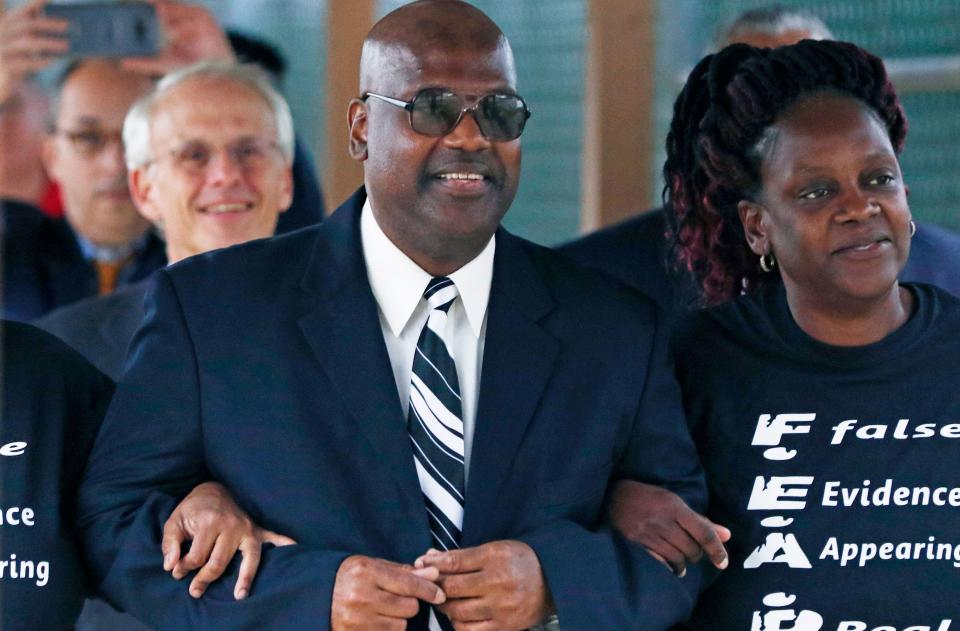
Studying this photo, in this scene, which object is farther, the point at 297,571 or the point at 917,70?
the point at 917,70

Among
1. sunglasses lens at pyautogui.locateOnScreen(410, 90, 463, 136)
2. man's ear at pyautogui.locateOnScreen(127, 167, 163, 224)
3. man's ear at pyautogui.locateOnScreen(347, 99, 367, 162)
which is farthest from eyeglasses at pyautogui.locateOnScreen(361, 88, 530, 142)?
man's ear at pyautogui.locateOnScreen(127, 167, 163, 224)

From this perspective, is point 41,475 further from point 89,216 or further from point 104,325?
point 89,216

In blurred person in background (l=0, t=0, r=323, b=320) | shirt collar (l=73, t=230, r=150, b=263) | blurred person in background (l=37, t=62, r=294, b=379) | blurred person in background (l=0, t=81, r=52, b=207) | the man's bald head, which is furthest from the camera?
blurred person in background (l=0, t=81, r=52, b=207)

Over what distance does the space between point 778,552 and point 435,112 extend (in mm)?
884

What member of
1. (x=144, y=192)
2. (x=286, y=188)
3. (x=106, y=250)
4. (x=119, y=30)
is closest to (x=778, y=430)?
(x=286, y=188)

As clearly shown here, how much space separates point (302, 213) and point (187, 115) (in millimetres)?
551

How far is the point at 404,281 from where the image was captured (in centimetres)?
238

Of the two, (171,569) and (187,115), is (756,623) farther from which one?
(187,115)

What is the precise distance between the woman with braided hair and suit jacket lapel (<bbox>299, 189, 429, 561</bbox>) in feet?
1.06

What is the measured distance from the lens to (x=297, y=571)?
2.18m

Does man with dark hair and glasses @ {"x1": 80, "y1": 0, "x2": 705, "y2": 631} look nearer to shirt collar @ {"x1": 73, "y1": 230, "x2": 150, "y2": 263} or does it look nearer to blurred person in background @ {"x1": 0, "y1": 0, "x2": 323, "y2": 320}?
blurred person in background @ {"x1": 0, "y1": 0, "x2": 323, "y2": 320}

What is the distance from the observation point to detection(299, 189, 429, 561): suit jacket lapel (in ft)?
7.43

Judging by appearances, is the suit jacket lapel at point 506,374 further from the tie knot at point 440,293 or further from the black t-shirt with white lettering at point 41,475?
the black t-shirt with white lettering at point 41,475

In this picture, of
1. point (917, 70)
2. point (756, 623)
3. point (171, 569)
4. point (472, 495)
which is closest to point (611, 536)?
point (472, 495)
